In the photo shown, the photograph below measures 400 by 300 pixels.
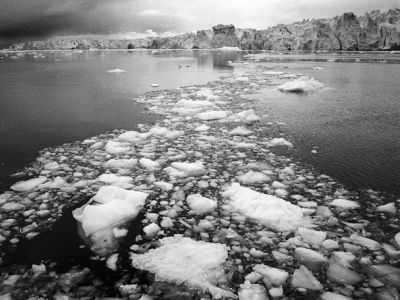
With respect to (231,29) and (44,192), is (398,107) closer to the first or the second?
(44,192)

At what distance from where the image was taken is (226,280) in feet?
8.05

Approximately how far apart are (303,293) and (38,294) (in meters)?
2.01

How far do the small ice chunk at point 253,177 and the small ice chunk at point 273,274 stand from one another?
1.68 m

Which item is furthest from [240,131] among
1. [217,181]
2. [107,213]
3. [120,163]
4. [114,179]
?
[107,213]

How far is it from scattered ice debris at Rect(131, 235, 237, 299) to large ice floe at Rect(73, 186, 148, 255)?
0.42m

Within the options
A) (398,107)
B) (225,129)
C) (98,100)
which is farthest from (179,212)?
(398,107)

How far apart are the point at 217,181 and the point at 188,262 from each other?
5.52 ft

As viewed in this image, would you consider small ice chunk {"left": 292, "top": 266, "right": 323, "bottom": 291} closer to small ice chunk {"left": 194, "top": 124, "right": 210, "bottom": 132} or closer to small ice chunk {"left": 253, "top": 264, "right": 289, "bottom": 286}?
small ice chunk {"left": 253, "top": 264, "right": 289, "bottom": 286}

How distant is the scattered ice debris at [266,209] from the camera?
3.22 metres

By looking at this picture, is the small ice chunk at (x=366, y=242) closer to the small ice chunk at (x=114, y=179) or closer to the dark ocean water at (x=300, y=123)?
the dark ocean water at (x=300, y=123)

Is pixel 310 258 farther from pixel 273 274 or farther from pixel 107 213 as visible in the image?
pixel 107 213

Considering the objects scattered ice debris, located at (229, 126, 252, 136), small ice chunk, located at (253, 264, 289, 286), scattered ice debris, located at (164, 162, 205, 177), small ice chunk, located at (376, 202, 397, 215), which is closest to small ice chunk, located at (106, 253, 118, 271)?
small ice chunk, located at (253, 264, 289, 286)

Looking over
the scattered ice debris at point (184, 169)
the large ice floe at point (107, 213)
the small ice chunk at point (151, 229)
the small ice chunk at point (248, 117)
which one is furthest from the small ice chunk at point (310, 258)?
the small ice chunk at point (248, 117)

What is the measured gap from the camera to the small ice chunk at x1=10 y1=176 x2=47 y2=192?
3928 mm
